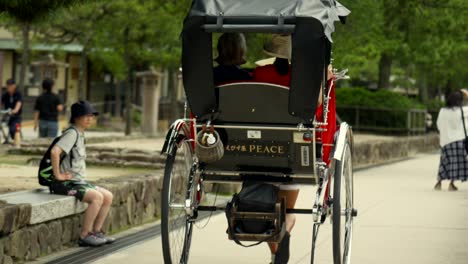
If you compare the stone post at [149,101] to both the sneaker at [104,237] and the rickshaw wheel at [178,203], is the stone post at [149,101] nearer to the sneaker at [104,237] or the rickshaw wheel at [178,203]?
the sneaker at [104,237]

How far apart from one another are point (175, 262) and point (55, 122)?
1487 cm

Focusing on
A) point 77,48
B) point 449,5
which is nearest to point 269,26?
point 449,5

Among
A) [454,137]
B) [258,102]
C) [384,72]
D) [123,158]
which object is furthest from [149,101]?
[258,102]

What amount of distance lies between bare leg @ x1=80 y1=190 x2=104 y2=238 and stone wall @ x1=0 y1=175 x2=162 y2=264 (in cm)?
12

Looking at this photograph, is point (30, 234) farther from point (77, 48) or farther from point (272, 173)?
point (77, 48)

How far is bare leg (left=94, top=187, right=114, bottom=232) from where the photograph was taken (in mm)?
9648

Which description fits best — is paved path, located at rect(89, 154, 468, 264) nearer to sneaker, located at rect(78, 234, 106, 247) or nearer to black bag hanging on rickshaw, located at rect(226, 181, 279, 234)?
sneaker, located at rect(78, 234, 106, 247)

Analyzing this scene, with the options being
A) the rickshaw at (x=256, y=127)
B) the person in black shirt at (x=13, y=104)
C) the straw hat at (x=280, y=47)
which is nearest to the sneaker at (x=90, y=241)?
the rickshaw at (x=256, y=127)

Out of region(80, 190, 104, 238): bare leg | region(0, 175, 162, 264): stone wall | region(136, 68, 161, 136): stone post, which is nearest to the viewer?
region(0, 175, 162, 264): stone wall

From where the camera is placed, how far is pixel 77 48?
156 feet

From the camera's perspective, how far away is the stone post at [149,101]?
125 ft

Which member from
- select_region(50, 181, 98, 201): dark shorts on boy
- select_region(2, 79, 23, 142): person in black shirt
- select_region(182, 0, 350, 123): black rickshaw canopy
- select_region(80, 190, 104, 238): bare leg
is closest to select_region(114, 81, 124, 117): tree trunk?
select_region(2, 79, 23, 142): person in black shirt

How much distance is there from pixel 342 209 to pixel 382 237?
3113 millimetres

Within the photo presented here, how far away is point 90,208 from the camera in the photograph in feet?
31.2
